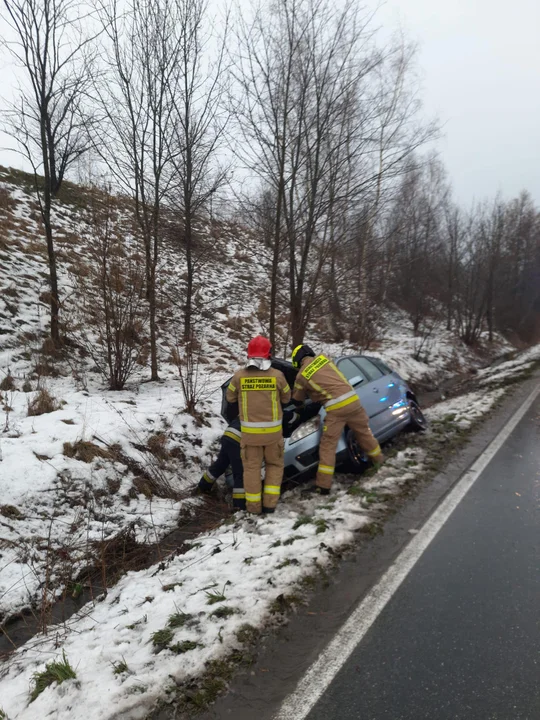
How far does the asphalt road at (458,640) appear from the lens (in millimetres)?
2254

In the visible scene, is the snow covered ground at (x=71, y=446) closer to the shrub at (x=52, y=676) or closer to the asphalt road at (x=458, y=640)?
the shrub at (x=52, y=676)

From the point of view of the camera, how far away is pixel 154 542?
→ 4855 mm

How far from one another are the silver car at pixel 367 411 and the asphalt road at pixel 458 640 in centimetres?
178

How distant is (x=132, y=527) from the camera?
16.0ft

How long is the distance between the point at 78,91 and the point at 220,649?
898 centimetres

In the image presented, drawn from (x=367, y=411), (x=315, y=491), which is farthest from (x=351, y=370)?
(x=315, y=491)

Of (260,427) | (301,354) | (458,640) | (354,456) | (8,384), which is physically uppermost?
(301,354)

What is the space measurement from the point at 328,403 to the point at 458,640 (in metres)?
2.97

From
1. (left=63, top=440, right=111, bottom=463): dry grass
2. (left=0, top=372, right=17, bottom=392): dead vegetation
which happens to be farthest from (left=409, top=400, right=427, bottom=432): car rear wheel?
(left=0, top=372, right=17, bottom=392): dead vegetation

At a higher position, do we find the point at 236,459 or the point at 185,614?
the point at 236,459

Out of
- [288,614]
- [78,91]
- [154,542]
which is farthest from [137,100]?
[288,614]

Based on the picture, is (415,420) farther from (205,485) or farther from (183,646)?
(183,646)

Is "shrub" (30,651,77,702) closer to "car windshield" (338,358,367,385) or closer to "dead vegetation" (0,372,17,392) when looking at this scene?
"car windshield" (338,358,367,385)

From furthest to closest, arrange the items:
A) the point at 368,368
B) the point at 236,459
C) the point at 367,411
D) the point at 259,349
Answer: the point at 368,368
the point at 367,411
the point at 236,459
the point at 259,349
